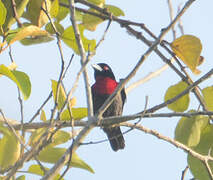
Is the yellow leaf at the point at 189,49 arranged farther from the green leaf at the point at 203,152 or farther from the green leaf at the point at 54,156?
the green leaf at the point at 54,156

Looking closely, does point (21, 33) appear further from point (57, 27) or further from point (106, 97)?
point (106, 97)

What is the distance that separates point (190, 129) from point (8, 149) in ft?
2.81

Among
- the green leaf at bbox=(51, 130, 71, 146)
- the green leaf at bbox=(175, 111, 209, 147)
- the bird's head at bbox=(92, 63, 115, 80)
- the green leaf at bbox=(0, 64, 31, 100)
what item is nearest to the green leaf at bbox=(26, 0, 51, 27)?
the green leaf at bbox=(0, 64, 31, 100)

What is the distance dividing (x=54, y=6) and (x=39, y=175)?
2.78 feet

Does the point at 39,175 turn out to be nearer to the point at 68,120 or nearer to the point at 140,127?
the point at 68,120

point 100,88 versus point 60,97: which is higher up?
point 60,97

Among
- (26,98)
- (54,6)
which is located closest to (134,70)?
(26,98)

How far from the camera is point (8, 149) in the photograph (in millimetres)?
1876

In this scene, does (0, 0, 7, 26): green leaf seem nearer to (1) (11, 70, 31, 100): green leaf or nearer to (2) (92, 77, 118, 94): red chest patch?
(1) (11, 70, 31, 100): green leaf

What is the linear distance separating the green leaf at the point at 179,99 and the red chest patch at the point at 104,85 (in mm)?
1999

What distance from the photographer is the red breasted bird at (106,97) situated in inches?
169

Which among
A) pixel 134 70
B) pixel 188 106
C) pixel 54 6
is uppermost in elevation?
pixel 54 6

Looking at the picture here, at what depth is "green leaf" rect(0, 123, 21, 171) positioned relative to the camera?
187cm

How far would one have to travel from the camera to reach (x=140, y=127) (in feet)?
7.92
